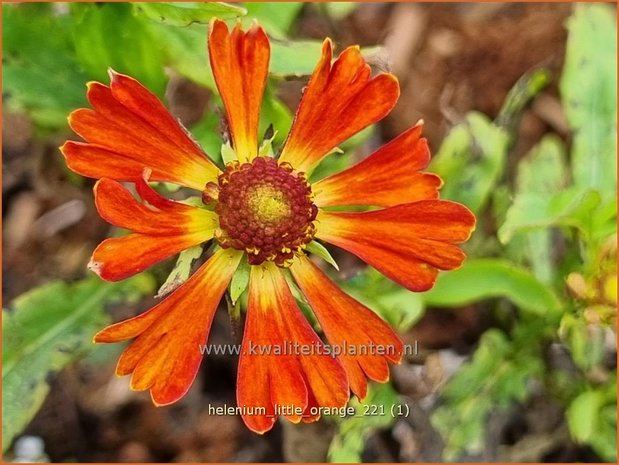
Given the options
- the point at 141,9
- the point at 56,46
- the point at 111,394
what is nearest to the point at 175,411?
the point at 111,394

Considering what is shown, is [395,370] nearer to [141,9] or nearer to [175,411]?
[175,411]

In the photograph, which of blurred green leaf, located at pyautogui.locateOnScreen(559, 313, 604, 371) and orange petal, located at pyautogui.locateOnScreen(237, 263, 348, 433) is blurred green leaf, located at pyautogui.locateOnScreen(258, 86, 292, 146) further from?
blurred green leaf, located at pyautogui.locateOnScreen(559, 313, 604, 371)

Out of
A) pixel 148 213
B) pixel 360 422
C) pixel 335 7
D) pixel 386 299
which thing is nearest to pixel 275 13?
pixel 335 7

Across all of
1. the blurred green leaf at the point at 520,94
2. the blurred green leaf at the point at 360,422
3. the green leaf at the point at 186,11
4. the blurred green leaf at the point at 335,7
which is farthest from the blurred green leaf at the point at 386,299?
the blurred green leaf at the point at 335,7

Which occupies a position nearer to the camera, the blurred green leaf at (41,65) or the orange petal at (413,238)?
the orange petal at (413,238)

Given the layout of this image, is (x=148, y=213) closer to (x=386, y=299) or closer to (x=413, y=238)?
(x=413, y=238)

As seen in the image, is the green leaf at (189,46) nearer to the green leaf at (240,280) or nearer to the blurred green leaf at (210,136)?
the blurred green leaf at (210,136)

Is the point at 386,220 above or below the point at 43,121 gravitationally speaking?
below
